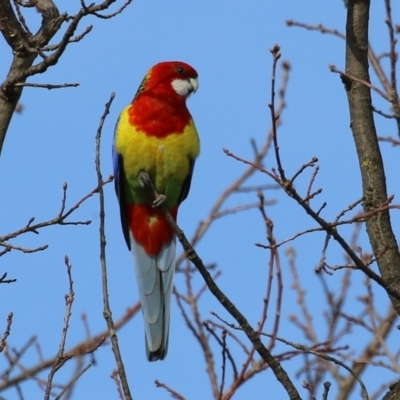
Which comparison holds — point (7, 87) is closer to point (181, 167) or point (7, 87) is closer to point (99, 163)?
point (99, 163)

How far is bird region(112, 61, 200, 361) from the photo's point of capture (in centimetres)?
488

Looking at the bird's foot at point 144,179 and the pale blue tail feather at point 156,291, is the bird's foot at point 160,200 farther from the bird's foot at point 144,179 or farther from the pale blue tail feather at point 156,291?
the pale blue tail feather at point 156,291

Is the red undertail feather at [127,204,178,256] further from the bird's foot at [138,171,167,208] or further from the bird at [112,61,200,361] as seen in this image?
the bird's foot at [138,171,167,208]

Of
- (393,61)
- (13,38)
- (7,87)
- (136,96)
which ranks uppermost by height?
(136,96)

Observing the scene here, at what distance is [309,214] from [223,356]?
3.42 ft

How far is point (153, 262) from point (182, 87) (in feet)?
4.38

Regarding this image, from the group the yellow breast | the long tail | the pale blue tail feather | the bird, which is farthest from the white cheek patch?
the pale blue tail feather

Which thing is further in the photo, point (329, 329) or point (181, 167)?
point (329, 329)

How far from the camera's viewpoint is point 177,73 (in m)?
5.83

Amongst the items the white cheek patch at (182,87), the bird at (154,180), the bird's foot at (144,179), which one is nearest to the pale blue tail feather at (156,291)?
the bird at (154,180)

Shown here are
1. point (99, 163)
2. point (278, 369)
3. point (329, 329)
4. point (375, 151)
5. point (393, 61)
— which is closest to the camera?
point (393, 61)

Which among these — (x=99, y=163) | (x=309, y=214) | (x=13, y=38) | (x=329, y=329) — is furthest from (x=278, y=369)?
(x=329, y=329)

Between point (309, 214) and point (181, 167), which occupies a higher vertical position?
point (181, 167)

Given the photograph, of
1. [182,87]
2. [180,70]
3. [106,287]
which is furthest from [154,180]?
[106,287]
